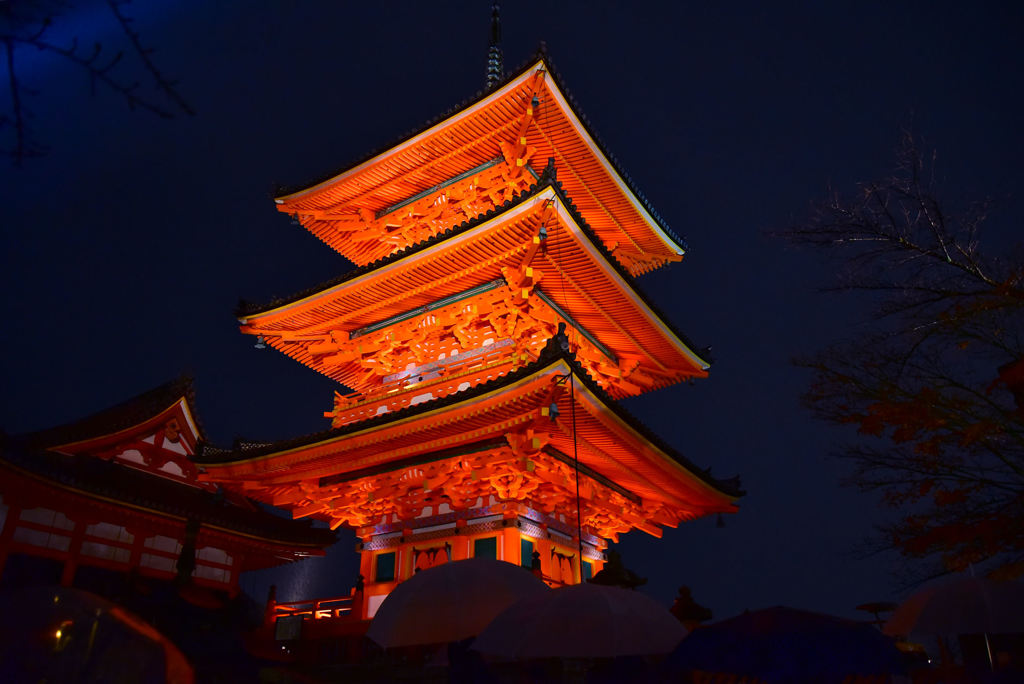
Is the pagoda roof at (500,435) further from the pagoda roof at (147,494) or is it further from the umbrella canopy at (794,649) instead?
the umbrella canopy at (794,649)

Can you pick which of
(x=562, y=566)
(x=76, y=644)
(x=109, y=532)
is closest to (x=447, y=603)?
(x=76, y=644)

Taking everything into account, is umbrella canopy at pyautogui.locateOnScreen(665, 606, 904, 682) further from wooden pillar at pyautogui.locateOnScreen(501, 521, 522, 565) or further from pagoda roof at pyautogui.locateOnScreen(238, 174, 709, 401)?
pagoda roof at pyautogui.locateOnScreen(238, 174, 709, 401)

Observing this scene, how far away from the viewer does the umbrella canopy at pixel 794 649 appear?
176 inches

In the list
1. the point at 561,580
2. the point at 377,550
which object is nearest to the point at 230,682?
the point at 377,550

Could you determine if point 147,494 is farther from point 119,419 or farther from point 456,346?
point 456,346

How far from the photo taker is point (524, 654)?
5.25 metres

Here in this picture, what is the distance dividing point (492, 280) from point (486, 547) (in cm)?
541

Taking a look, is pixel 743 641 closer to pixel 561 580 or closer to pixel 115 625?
pixel 115 625

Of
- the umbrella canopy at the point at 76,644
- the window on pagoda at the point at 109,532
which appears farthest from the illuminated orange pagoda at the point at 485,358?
the umbrella canopy at the point at 76,644

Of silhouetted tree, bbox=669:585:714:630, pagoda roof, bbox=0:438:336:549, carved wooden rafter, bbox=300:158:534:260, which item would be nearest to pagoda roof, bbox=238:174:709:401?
carved wooden rafter, bbox=300:158:534:260

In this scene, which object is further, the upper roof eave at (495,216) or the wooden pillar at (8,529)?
the wooden pillar at (8,529)

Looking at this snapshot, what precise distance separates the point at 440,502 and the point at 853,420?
7534mm

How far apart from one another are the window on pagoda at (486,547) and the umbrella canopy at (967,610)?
6169mm

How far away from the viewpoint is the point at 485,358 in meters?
13.2
